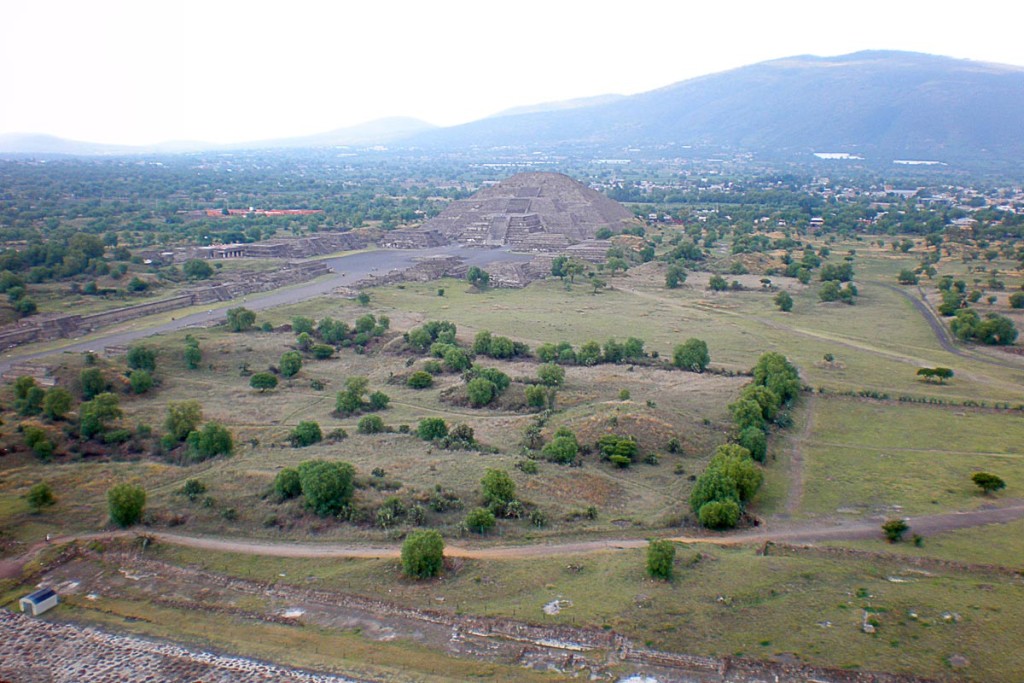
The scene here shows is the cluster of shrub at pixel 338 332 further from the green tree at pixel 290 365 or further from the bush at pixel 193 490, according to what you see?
the bush at pixel 193 490

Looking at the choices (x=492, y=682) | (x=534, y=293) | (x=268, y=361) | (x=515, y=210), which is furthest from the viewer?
(x=515, y=210)

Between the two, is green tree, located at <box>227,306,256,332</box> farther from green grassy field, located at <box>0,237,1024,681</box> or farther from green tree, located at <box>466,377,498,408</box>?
green tree, located at <box>466,377,498,408</box>

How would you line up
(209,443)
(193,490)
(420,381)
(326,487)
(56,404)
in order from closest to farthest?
1. (326,487)
2. (193,490)
3. (209,443)
4. (56,404)
5. (420,381)

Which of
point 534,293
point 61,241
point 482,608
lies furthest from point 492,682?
point 61,241

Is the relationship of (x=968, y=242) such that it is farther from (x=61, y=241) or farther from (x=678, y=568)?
(x=61, y=241)

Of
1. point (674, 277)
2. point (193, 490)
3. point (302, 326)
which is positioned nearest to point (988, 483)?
point (193, 490)

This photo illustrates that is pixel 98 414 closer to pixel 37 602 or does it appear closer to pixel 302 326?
pixel 37 602
